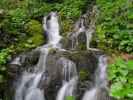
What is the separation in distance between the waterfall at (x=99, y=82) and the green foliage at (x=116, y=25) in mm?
771

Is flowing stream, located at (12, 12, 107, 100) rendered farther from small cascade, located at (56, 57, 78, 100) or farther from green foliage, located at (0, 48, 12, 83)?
green foliage, located at (0, 48, 12, 83)

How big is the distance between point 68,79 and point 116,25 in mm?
2685

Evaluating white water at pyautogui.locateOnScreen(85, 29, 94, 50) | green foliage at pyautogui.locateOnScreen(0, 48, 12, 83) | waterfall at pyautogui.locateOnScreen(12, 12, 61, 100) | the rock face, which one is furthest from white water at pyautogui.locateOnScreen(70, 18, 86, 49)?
green foliage at pyautogui.locateOnScreen(0, 48, 12, 83)

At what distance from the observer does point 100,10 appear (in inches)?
385

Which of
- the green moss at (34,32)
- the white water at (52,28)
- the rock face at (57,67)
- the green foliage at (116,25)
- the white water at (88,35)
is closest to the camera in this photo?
the rock face at (57,67)

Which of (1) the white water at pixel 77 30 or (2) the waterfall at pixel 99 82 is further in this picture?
(1) the white water at pixel 77 30

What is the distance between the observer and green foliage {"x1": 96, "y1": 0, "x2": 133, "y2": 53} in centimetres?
779

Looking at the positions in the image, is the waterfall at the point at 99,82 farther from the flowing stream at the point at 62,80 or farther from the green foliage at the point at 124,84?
the green foliage at the point at 124,84

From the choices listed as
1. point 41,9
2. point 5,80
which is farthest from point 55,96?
point 41,9

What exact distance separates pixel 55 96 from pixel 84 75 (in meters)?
0.82

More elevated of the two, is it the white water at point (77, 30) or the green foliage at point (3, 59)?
the white water at point (77, 30)

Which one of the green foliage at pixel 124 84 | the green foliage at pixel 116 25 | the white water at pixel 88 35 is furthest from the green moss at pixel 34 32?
the green foliage at pixel 124 84

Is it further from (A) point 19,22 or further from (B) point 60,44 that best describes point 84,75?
(A) point 19,22

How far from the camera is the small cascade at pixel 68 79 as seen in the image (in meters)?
6.43
